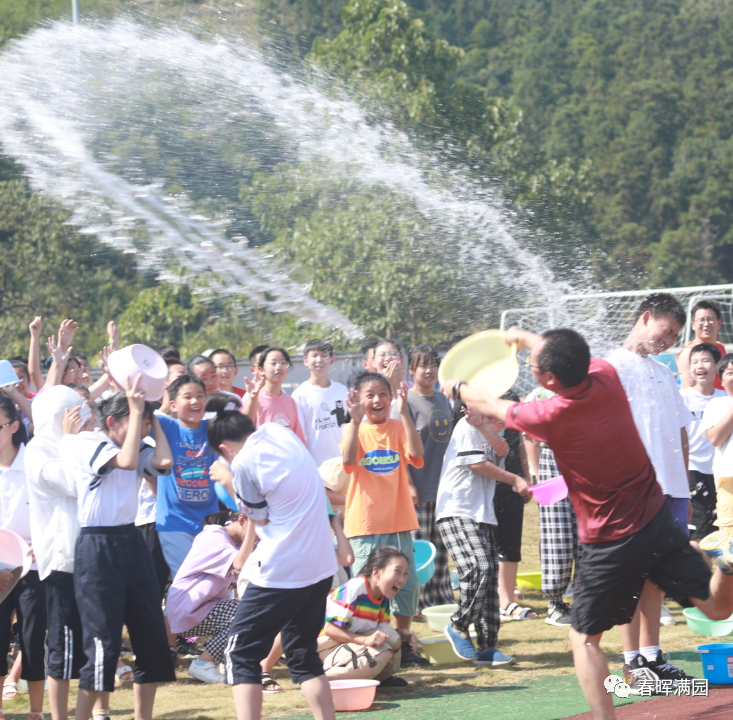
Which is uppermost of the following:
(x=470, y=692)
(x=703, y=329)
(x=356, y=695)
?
(x=703, y=329)

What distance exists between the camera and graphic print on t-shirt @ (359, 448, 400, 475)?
5641 millimetres

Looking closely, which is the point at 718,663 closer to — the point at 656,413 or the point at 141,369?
the point at 656,413

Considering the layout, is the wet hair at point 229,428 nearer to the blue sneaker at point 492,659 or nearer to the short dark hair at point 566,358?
the short dark hair at point 566,358

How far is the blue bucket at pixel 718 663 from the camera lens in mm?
4508

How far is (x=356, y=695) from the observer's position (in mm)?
4648

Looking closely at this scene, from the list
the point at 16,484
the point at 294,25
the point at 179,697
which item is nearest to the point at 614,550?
the point at 179,697

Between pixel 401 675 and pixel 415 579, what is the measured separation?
559 millimetres

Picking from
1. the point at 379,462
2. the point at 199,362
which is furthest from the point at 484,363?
the point at 199,362

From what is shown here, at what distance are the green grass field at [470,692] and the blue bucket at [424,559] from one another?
2.23 feet

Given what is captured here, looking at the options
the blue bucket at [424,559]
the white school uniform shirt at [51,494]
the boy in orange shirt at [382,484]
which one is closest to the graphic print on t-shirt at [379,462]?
the boy in orange shirt at [382,484]

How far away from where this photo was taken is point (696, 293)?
47.1ft

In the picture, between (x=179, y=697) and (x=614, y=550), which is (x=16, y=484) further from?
(x=614, y=550)

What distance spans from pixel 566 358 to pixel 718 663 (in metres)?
1.91

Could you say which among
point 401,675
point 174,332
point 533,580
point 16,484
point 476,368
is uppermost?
point 476,368
